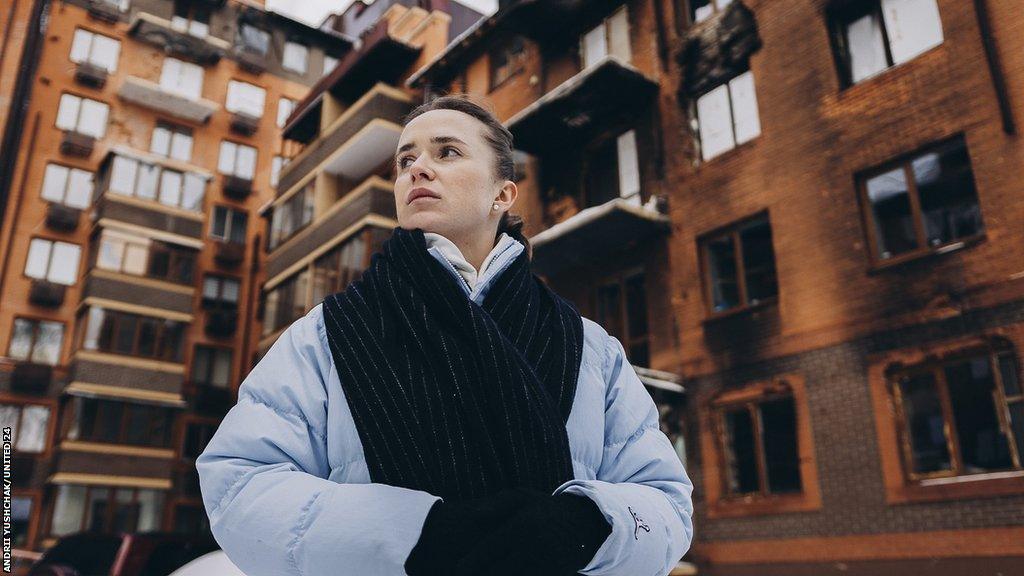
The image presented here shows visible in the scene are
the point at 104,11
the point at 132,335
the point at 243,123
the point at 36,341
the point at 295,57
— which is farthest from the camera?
the point at 295,57

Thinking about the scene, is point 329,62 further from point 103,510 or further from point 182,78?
point 103,510

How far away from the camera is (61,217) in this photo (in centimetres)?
2581

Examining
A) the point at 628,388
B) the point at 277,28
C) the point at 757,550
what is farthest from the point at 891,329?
the point at 277,28

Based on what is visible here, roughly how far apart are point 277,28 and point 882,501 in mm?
30370

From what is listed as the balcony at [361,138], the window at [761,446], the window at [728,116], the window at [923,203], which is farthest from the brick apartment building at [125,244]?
the window at [923,203]

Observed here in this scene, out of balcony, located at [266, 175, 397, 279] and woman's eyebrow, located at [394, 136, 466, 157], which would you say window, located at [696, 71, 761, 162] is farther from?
woman's eyebrow, located at [394, 136, 466, 157]

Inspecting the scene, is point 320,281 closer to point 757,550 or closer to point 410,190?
point 757,550

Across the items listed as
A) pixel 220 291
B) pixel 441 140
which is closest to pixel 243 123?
pixel 220 291

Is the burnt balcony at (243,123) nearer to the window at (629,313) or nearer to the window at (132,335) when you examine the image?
the window at (132,335)

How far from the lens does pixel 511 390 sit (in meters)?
1.63

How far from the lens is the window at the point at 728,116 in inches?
521

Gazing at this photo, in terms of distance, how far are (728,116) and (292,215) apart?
14083 mm

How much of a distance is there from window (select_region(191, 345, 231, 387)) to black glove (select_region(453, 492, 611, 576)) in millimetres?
28366

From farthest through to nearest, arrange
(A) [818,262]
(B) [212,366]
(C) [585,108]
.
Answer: (B) [212,366] → (C) [585,108] → (A) [818,262]
